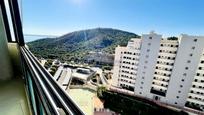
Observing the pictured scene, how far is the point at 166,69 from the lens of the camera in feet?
37.8

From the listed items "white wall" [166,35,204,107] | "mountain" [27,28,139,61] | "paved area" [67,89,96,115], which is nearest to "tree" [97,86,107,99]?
"paved area" [67,89,96,115]

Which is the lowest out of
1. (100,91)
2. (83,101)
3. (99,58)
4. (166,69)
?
(99,58)

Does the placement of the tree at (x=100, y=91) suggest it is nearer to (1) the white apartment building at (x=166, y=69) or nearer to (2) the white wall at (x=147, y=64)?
(1) the white apartment building at (x=166, y=69)

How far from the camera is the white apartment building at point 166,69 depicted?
1031 centimetres

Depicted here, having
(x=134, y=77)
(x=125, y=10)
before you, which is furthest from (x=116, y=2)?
→ (x=134, y=77)

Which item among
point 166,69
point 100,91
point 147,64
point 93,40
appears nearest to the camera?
point 100,91

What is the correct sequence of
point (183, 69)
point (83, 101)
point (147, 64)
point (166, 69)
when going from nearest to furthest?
point (83, 101)
point (183, 69)
point (166, 69)
point (147, 64)

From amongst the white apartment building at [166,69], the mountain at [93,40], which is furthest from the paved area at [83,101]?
the mountain at [93,40]

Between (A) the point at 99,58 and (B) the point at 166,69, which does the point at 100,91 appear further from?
(A) the point at 99,58

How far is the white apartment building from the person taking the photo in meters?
10.3

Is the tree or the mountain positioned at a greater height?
the mountain

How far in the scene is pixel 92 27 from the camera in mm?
32000

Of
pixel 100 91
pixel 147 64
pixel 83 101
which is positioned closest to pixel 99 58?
pixel 147 64

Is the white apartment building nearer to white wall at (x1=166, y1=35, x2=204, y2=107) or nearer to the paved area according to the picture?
white wall at (x1=166, y1=35, x2=204, y2=107)
